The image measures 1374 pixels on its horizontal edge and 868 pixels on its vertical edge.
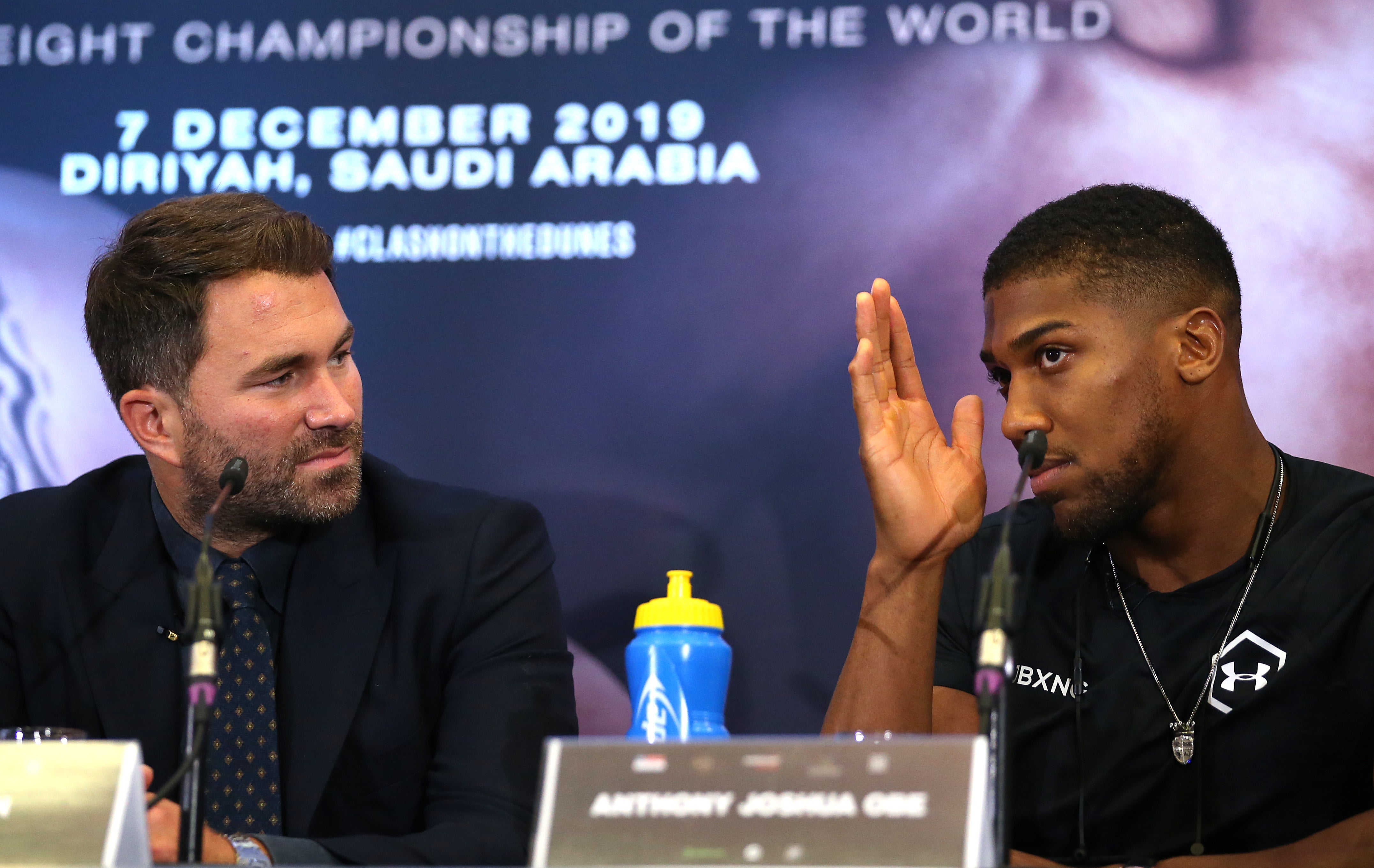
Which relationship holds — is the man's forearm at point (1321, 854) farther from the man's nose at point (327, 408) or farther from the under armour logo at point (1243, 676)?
the man's nose at point (327, 408)

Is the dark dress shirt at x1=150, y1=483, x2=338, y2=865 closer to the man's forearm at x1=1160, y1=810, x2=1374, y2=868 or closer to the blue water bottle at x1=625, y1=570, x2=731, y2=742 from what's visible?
the blue water bottle at x1=625, y1=570, x2=731, y2=742

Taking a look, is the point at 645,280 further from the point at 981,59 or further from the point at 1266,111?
the point at 1266,111

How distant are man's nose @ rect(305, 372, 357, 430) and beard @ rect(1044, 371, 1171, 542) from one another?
1.22 metres

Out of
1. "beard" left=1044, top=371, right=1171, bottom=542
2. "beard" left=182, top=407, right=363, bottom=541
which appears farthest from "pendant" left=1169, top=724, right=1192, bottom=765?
"beard" left=182, top=407, right=363, bottom=541

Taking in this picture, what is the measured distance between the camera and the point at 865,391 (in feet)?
8.66

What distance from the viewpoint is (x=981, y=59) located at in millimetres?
3340

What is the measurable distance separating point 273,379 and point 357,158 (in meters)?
1.18

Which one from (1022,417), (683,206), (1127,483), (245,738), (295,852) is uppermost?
(683,206)

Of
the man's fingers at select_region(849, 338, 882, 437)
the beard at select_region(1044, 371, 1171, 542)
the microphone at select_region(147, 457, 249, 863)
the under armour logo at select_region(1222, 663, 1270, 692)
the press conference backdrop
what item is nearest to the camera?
the microphone at select_region(147, 457, 249, 863)

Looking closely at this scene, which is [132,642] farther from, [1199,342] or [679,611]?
[1199,342]

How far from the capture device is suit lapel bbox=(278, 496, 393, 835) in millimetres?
2354

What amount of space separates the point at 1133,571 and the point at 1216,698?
0.29 meters

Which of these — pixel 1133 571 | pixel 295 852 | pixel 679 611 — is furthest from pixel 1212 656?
pixel 295 852

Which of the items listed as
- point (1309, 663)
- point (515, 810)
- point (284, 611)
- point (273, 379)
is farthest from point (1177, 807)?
point (273, 379)
